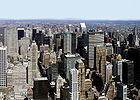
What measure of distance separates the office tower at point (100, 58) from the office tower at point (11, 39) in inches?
382

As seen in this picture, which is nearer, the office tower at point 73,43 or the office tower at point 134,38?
the office tower at point 134,38

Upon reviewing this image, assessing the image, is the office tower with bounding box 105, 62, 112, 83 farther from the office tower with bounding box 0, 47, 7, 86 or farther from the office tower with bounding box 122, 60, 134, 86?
the office tower with bounding box 0, 47, 7, 86

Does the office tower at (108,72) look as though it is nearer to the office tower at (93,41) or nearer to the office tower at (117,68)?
the office tower at (117,68)

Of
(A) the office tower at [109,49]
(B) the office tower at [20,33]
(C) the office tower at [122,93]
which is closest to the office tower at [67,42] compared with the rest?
(A) the office tower at [109,49]

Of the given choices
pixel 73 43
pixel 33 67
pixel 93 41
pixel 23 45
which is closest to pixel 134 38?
pixel 93 41

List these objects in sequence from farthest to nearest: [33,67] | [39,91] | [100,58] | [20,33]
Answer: [20,33], [100,58], [33,67], [39,91]

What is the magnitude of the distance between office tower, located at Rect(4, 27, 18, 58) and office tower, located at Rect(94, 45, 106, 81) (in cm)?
969

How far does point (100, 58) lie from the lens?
75.8ft

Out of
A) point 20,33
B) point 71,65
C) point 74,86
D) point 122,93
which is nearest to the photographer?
point 74,86

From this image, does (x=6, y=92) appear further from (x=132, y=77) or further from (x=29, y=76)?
(x=132, y=77)

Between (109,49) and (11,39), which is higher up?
(11,39)

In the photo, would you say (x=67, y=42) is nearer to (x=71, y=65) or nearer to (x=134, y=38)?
(x=134, y=38)

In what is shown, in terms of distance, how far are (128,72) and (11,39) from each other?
16262mm

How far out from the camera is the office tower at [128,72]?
1935cm
